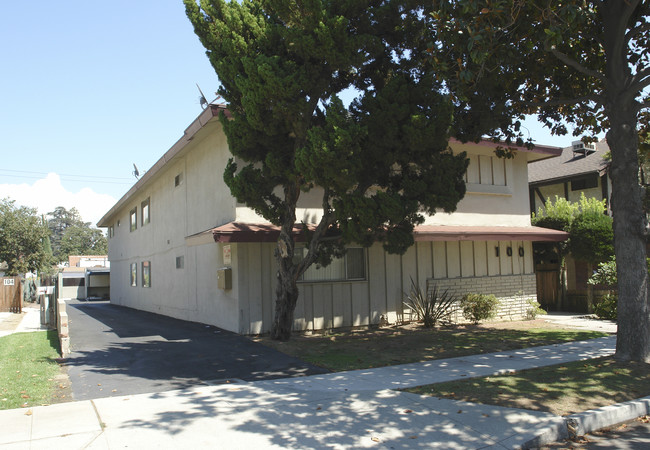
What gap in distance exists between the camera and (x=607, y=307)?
15.9m

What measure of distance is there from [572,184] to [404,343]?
1838 centimetres

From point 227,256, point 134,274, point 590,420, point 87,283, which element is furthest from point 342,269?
point 87,283

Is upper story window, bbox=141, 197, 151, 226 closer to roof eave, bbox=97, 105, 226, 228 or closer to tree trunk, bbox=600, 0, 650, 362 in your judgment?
roof eave, bbox=97, 105, 226, 228

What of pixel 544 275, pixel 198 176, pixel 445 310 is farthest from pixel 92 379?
pixel 544 275

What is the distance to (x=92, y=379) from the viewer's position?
26.5 feet

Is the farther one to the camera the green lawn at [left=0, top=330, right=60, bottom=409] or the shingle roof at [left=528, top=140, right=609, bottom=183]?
the shingle roof at [left=528, top=140, right=609, bottom=183]

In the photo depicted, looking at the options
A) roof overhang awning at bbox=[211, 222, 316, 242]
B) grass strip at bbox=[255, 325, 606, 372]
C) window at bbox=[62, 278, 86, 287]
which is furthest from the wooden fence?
window at bbox=[62, 278, 86, 287]

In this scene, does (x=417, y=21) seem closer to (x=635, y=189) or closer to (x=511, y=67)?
(x=511, y=67)

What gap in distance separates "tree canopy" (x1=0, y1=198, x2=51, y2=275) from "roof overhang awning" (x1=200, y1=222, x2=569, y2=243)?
30.3m

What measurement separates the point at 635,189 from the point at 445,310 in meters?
6.45

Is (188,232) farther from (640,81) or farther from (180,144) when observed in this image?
(640,81)

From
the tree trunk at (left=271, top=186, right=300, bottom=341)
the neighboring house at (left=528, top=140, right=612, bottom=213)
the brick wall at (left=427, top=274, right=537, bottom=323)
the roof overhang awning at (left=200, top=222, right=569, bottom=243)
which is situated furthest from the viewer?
the neighboring house at (left=528, top=140, right=612, bottom=213)

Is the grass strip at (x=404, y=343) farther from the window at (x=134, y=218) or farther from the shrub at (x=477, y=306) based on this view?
the window at (x=134, y=218)

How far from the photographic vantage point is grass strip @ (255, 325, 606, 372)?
31.4ft
